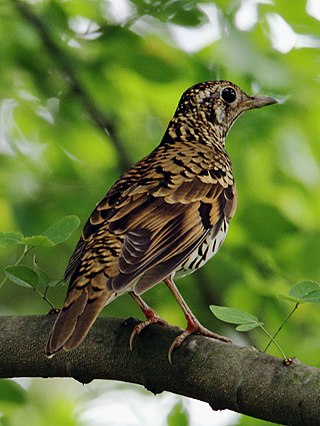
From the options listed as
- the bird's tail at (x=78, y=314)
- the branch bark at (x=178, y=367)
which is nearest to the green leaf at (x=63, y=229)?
the bird's tail at (x=78, y=314)

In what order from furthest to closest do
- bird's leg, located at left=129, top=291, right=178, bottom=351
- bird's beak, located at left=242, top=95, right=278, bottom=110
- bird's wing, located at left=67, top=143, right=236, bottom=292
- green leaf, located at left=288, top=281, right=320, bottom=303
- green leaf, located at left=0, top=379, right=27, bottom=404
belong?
1. bird's beak, located at left=242, top=95, right=278, bottom=110
2. green leaf, located at left=0, top=379, right=27, bottom=404
3. bird's wing, located at left=67, top=143, right=236, bottom=292
4. bird's leg, located at left=129, top=291, right=178, bottom=351
5. green leaf, located at left=288, top=281, right=320, bottom=303

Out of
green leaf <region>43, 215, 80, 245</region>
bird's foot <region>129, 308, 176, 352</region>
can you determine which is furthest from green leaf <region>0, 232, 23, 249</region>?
bird's foot <region>129, 308, 176, 352</region>

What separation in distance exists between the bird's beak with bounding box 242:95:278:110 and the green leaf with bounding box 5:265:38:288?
9.13ft

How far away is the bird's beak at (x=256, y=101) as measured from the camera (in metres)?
6.42

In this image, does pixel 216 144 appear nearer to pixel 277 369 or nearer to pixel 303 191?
pixel 303 191

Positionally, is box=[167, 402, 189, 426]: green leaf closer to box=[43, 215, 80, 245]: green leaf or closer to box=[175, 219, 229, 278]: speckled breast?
box=[175, 219, 229, 278]: speckled breast

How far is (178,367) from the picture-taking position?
4.05m

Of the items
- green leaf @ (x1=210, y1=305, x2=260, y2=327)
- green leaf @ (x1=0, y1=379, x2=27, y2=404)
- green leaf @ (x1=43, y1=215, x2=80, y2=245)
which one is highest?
green leaf @ (x1=43, y1=215, x2=80, y2=245)

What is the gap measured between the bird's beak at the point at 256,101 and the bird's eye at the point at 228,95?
0.08 metres

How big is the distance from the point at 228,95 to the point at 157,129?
50.9 inches

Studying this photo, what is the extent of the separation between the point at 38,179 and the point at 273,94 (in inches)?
72.1

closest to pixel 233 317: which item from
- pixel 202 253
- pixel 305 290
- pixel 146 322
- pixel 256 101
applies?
pixel 305 290

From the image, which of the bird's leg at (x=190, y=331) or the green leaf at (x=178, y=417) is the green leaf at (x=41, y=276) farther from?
the green leaf at (x=178, y=417)

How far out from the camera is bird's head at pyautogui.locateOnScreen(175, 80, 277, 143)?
21.4 feet
